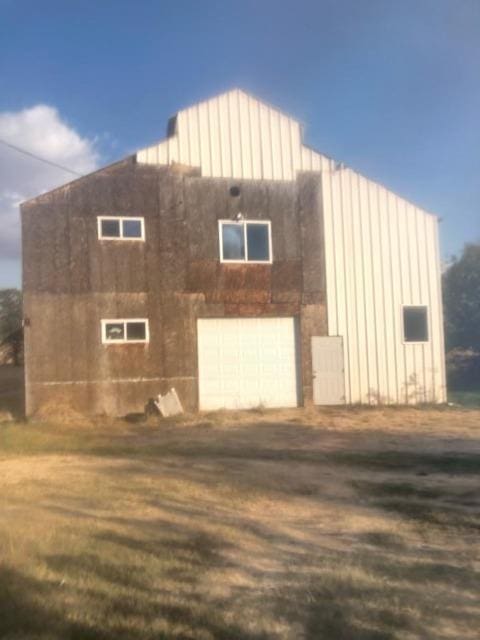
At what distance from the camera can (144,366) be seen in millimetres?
17391

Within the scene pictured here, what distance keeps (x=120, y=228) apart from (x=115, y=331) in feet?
9.14

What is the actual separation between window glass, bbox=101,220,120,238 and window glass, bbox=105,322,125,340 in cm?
238

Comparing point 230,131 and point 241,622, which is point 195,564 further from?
point 230,131

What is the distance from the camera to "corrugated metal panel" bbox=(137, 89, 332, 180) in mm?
18125

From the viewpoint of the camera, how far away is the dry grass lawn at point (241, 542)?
442 cm

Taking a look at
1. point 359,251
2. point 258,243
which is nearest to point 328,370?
point 359,251

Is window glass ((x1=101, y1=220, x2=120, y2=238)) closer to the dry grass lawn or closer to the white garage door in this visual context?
the white garage door

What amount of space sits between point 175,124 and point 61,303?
5879 millimetres

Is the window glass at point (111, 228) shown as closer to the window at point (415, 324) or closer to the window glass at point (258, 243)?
the window glass at point (258, 243)

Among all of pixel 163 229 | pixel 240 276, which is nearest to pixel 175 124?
pixel 163 229

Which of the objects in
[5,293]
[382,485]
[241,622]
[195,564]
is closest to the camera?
[241,622]

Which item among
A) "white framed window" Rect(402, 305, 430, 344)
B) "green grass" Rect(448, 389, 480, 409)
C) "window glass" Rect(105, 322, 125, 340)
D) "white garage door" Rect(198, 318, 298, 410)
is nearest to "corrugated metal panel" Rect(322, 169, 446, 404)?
"white framed window" Rect(402, 305, 430, 344)

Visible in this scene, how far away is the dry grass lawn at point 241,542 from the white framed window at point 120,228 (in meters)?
6.89

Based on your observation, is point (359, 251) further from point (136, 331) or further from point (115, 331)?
point (115, 331)
